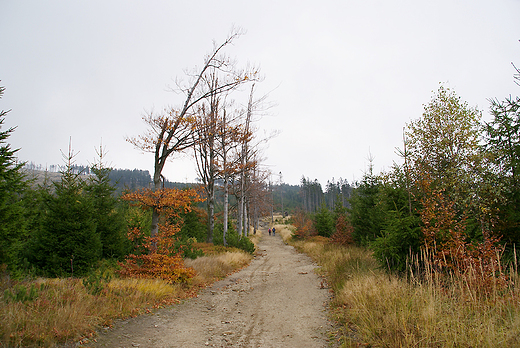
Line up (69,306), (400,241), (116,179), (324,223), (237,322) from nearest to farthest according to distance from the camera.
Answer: (69,306)
(237,322)
(400,241)
(324,223)
(116,179)

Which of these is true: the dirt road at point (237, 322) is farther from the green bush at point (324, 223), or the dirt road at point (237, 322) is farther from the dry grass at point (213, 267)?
the green bush at point (324, 223)

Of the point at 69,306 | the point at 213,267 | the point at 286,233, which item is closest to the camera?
the point at 69,306

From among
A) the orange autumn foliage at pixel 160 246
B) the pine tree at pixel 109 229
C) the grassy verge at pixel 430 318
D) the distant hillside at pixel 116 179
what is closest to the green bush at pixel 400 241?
the grassy verge at pixel 430 318

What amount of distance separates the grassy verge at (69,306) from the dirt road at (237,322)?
14.2 inches

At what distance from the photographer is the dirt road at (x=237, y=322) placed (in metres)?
4.61

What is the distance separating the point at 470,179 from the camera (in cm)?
948

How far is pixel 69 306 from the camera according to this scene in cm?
475

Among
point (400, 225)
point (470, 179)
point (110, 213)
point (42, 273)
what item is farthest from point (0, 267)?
point (470, 179)

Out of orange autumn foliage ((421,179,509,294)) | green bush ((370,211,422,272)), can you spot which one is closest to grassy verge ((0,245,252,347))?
green bush ((370,211,422,272))

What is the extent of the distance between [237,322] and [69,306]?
3332 millimetres

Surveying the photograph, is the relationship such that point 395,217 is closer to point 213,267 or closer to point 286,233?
point 213,267

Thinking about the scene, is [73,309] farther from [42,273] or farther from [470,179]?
[470,179]

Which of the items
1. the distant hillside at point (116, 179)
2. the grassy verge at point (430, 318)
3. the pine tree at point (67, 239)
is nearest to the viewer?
the grassy verge at point (430, 318)

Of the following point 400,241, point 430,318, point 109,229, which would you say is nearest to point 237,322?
point 430,318
